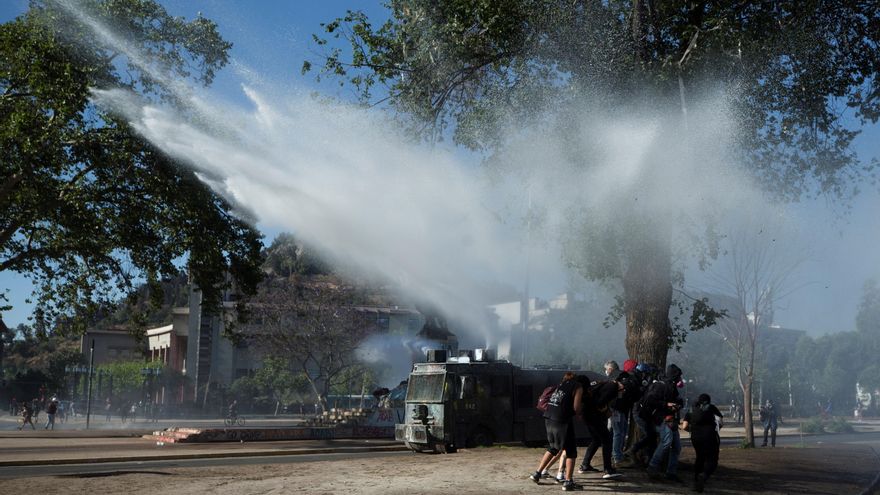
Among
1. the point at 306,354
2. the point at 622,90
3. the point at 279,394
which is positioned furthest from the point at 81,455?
the point at 279,394

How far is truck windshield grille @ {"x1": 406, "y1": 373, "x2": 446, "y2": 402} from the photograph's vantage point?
20.8 metres

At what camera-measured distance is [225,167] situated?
86.7 ft

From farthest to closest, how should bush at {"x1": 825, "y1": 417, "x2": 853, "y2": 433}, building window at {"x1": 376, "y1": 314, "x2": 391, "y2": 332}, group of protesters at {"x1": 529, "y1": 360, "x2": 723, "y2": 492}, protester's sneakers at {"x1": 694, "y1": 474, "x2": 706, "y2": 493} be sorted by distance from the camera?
building window at {"x1": 376, "y1": 314, "x2": 391, "y2": 332} < bush at {"x1": 825, "y1": 417, "x2": 853, "y2": 433} < protester's sneakers at {"x1": 694, "y1": 474, "x2": 706, "y2": 493} < group of protesters at {"x1": 529, "y1": 360, "x2": 723, "y2": 492}

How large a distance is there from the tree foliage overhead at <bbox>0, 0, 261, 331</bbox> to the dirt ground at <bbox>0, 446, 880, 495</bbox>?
13341 millimetres

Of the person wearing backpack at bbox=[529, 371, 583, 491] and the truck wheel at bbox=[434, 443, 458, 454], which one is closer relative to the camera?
the person wearing backpack at bbox=[529, 371, 583, 491]

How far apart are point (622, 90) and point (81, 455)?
16.5 m

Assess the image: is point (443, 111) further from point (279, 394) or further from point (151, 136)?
point (279, 394)

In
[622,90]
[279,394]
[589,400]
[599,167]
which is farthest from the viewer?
[279,394]

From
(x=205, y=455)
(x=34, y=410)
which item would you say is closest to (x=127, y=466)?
(x=205, y=455)

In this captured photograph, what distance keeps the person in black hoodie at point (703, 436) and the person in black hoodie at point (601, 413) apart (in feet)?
A: 3.88

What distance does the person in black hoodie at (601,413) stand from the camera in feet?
40.3

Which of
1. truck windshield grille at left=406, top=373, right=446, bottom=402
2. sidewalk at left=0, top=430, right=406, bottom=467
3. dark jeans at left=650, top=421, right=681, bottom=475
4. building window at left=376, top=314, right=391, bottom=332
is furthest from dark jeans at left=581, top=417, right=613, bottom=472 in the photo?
building window at left=376, top=314, right=391, bottom=332

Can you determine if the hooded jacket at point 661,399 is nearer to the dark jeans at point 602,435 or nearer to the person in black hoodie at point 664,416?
the person in black hoodie at point 664,416

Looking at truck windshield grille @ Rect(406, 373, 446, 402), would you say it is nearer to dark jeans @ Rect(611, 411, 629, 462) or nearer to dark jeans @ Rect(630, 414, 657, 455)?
dark jeans @ Rect(611, 411, 629, 462)
